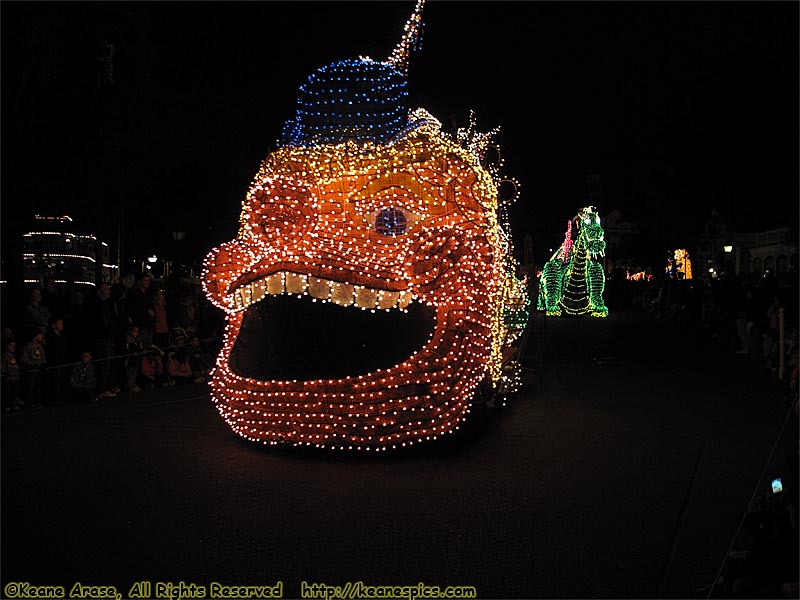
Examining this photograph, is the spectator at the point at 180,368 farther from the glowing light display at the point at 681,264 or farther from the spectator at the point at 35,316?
the glowing light display at the point at 681,264

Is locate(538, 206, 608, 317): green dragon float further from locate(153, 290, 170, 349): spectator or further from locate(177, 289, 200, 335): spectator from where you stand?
locate(153, 290, 170, 349): spectator

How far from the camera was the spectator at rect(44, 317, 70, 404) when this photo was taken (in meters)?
10.6

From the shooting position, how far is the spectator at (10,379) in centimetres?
988

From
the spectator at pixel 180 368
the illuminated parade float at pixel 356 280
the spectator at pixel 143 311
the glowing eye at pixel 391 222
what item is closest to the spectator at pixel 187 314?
the spectator at pixel 180 368

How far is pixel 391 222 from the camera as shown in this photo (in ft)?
25.7

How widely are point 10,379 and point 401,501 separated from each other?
594cm

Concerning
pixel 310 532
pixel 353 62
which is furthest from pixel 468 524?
pixel 353 62

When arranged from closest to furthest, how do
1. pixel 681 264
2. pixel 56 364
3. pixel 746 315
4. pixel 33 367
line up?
pixel 33 367
pixel 56 364
pixel 746 315
pixel 681 264

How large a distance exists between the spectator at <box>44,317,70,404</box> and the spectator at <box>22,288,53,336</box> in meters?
0.12

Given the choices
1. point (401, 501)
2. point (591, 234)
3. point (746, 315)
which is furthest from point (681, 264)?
point (401, 501)

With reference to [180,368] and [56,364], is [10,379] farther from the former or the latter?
[180,368]

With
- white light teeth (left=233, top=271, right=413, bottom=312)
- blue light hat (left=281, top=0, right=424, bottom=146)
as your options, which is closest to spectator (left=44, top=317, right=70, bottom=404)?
blue light hat (left=281, top=0, right=424, bottom=146)

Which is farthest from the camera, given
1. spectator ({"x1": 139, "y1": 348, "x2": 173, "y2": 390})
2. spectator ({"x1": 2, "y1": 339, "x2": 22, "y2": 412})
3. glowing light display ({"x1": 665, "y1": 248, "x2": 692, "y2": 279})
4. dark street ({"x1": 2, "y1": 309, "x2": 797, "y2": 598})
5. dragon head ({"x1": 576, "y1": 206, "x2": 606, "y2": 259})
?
glowing light display ({"x1": 665, "y1": 248, "x2": 692, "y2": 279})

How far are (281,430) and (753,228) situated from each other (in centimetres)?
4031
